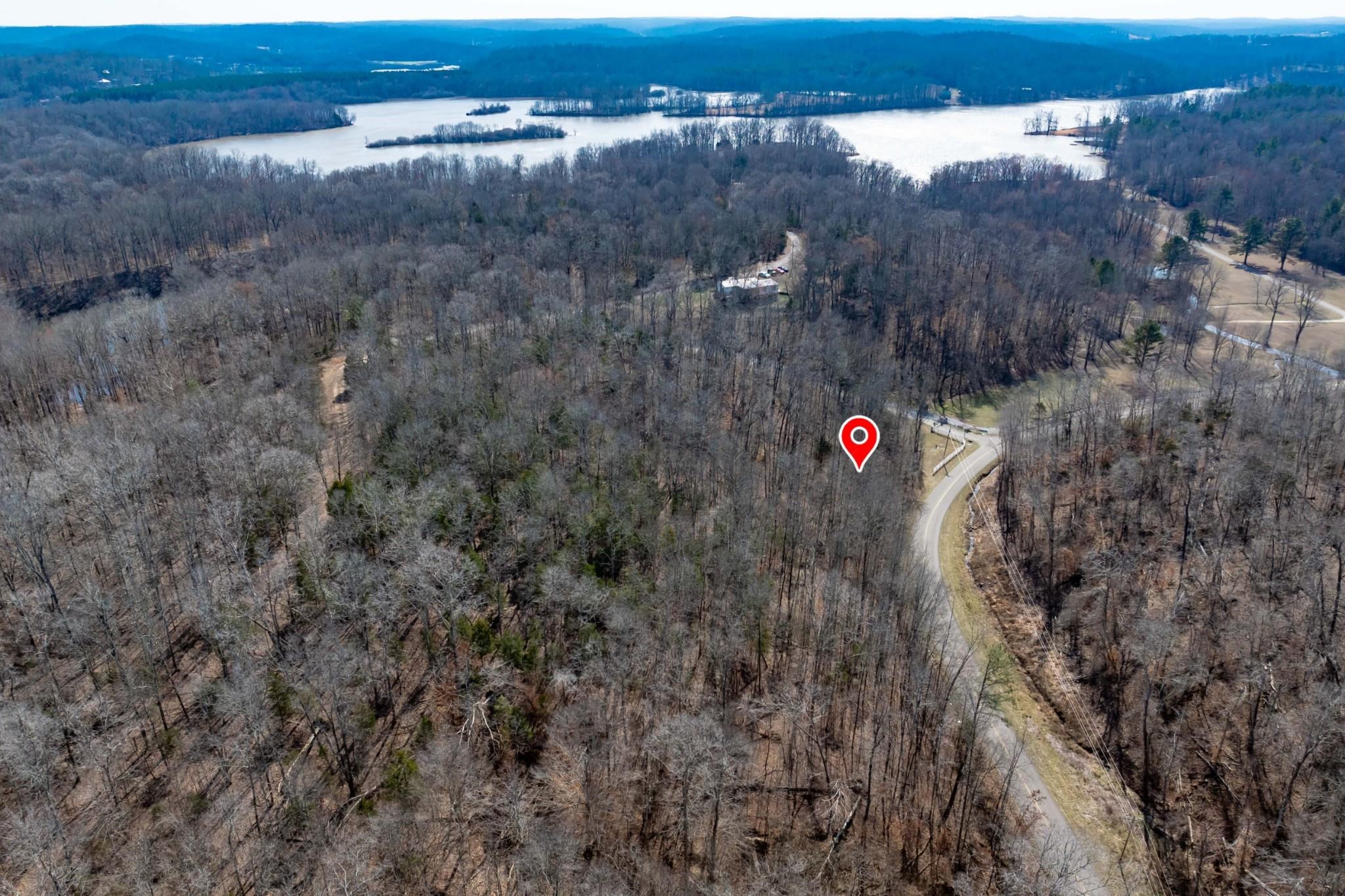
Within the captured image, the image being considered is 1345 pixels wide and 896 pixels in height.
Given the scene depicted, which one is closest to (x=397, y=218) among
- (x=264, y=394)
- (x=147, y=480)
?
(x=264, y=394)

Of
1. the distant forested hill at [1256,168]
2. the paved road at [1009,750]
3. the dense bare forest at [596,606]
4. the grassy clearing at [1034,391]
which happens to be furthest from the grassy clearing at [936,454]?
the distant forested hill at [1256,168]

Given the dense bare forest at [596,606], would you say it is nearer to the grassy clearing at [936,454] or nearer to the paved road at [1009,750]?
the paved road at [1009,750]

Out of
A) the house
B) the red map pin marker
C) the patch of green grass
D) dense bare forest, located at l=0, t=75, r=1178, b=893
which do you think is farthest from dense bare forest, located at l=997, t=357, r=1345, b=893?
the house

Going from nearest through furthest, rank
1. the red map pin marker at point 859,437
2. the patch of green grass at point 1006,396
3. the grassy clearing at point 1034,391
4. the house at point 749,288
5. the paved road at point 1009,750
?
the paved road at point 1009,750 → the red map pin marker at point 859,437 → the patch of green grass at point 1006,396 → the grassy clearing at point 1034,391 → the house at point 749,288

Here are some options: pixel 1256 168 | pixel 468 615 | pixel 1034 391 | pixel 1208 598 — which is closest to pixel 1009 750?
pixel 1208 598

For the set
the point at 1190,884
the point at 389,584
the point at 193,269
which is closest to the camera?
the point at 1190,884

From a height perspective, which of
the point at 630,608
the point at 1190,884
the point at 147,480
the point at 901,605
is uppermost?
the point at 147,480

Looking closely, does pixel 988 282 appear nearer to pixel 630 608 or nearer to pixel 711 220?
pixel 711 220

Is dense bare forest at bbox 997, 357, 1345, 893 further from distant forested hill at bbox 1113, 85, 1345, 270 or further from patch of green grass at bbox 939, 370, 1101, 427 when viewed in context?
distant forested hill at bbox 1113, 85, 1345, 270
